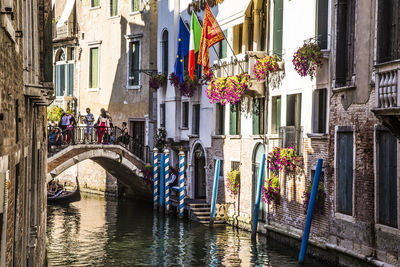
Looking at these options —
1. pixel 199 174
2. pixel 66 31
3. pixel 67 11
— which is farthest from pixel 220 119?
pixel 66 31

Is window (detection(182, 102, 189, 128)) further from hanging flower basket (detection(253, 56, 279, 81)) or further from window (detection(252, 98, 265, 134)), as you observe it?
hanging flower basket (detection(253, 56, 279, 81))

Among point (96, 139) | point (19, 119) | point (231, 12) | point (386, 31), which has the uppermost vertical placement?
point (231, 12)

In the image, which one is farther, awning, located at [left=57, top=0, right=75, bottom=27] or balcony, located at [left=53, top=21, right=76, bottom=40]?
balcony, located at [left=53, top=21, right=76, bottom=40]

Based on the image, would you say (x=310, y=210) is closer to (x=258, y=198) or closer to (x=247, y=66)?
(x=258, y=198)

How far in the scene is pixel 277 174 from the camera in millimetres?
18609

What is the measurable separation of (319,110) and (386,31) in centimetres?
377

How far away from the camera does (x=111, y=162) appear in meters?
27.5

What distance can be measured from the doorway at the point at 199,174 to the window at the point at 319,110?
825cm

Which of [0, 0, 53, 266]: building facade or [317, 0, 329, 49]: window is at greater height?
[317, 0, 329, 49]: window

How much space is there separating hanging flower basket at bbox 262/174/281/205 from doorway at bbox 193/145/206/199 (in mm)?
5854

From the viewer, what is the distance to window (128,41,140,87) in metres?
29.5

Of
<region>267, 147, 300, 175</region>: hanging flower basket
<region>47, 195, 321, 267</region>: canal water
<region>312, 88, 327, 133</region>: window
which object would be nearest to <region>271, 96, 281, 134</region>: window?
<region>267, 147, 300, 175</region>: hanging flower basket

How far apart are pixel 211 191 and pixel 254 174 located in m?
3.17

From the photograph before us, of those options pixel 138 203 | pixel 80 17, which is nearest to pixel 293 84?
pixel 138 203
